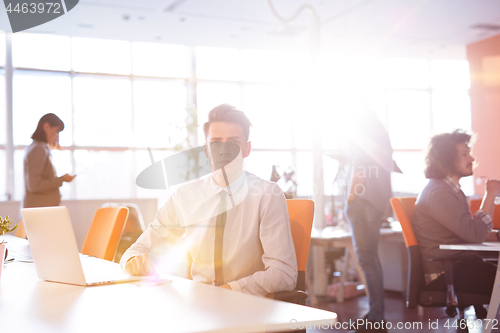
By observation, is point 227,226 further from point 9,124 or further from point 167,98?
point 167,98

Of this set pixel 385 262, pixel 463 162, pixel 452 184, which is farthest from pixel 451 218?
pixel 385 262

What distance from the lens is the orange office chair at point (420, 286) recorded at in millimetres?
2232

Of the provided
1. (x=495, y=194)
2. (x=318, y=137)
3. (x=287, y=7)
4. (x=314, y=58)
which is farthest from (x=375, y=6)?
(x=495, y=194)

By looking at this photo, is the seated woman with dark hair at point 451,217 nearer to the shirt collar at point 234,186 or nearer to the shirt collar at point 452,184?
the shirt collar at point 452,184

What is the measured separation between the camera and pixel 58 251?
1337mm

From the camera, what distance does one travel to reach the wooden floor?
3.22 m

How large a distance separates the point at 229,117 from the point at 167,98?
607 centimetres

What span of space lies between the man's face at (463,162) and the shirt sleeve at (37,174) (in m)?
2.75

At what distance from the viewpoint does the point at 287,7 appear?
608cm

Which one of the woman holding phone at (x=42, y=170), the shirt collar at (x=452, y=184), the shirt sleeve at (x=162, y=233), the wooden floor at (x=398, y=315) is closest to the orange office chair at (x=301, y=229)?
the shirt sleeve at (x=162, y=233)

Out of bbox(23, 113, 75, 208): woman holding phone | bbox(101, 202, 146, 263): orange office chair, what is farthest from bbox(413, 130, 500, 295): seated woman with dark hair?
bbox(101, 202, 146, 263): orange office chair

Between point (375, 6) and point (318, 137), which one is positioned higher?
point (375, 6)

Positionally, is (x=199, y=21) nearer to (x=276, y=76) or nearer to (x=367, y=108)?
(x=276, y=76)

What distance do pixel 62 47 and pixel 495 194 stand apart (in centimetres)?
637
